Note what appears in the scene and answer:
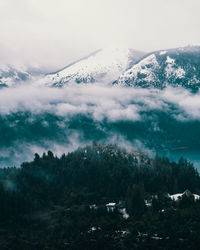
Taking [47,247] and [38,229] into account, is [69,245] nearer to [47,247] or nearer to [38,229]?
[47,247]

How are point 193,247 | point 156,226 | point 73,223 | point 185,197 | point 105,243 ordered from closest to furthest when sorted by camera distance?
point 193,247
point 105,243
point 156,226
point 73,223
point 185,197

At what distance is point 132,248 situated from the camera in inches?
5940

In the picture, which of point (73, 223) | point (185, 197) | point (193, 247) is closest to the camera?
point (193, 247)

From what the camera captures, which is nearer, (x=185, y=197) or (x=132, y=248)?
(x=132, y=248)

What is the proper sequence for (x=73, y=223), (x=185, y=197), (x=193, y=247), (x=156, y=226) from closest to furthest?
(x=193, y=247) < (x=156, y=226) < (x=73, y=223) < (x=185, y=197)

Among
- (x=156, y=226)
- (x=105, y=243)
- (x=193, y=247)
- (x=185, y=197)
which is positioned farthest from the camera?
(x=185, y=197)

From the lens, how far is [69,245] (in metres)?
155

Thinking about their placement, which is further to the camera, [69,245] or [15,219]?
[15,219]

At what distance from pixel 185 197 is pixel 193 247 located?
51.6 meters

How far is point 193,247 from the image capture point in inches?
5694

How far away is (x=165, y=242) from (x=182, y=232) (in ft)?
29.7

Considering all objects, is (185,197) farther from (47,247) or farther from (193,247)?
(47,247)

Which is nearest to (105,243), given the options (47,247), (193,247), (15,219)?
(47,247)

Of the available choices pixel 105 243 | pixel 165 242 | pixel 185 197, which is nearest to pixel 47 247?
pixel 105 243
